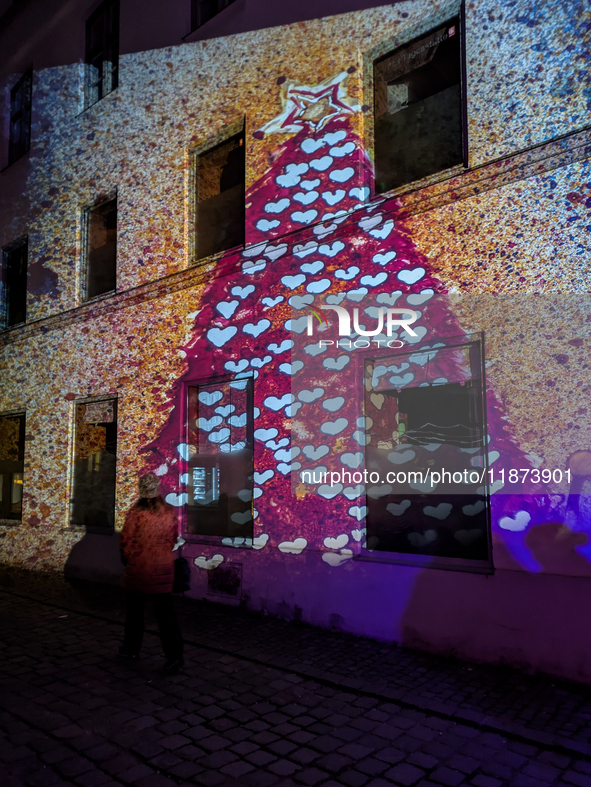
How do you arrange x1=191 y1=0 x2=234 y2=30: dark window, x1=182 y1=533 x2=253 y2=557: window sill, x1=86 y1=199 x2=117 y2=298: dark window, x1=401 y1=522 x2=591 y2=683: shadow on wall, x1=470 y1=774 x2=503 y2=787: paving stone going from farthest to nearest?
x1=86 y1=199 x2=117 y2=298: dark window
x1=191 y1=0 x2=234 y2=30: dark window
x1=182 y1=533 x2=253 y2=557: window sill
x1=401 y1=522 x2=591 y2=683: shadow on wall
x1=470 y1=774 x2=503 y2=787: paving stone

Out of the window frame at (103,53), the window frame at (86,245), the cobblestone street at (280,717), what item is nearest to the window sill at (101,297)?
the window frame at (86,245)

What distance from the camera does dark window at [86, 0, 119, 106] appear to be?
9641 millimetres

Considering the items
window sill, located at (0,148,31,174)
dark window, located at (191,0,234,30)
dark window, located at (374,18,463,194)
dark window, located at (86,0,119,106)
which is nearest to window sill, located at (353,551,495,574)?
dark window, located at (374,18,463,194)

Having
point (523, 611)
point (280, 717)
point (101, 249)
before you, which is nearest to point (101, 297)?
point (101, 249)

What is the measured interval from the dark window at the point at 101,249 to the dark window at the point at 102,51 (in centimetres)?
208

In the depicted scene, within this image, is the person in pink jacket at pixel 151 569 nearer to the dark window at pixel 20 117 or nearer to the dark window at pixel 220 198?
the dark window at pixel 220 198

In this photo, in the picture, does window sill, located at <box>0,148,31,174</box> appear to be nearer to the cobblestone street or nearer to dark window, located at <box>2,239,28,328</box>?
dark window, located at <box>2,239,28,328</box>

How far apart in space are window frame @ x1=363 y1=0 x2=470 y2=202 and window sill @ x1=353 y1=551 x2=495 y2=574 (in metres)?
3.89

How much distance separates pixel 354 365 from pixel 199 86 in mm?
5193

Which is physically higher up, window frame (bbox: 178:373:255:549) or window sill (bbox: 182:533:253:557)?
window frame (bbox: 178:373:255:549)

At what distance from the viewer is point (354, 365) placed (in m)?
6.09

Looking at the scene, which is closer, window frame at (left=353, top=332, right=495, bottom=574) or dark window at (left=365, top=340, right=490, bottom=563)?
window frame at (left=353, top=332, right=495, bottom=574)

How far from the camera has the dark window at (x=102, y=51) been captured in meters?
9.64

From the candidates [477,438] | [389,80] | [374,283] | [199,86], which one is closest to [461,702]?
[477,438]
